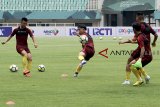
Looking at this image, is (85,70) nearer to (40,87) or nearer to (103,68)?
(103,68)

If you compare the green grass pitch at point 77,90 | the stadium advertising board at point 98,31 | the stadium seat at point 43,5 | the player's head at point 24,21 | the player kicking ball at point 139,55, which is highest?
the player's head at point 24,21

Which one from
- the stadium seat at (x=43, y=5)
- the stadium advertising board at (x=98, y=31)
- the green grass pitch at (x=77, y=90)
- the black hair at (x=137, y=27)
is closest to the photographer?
the green grass pitch at (x=77, y=90)

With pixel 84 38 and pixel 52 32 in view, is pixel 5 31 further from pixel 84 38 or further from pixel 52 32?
pixel 84 38

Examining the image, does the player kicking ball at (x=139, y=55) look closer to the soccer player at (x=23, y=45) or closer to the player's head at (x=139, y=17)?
the player's head at (x=139, y=17)

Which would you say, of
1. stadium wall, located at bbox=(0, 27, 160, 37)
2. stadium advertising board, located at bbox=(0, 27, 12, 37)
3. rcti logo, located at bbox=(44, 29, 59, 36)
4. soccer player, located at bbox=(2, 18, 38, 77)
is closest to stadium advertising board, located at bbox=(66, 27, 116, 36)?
stadium wall, located at bbox=(0, 27, 160, 37)

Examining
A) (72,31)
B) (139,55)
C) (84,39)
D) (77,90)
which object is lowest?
(72,31)

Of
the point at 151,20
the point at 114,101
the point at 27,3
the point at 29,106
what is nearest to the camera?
the point at 29,106

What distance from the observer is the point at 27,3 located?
9381 centimetres

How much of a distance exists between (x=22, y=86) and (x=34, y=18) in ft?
244

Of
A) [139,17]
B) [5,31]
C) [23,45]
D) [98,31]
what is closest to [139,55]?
[139,17]

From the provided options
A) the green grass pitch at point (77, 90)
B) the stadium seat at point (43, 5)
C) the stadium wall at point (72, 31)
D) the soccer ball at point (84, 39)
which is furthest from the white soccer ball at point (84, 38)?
the stadium seat at point (43, 5)

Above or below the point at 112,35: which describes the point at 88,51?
above

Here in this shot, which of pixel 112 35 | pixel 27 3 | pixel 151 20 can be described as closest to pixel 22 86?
pixel 112 35

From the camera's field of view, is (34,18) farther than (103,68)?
Yes
